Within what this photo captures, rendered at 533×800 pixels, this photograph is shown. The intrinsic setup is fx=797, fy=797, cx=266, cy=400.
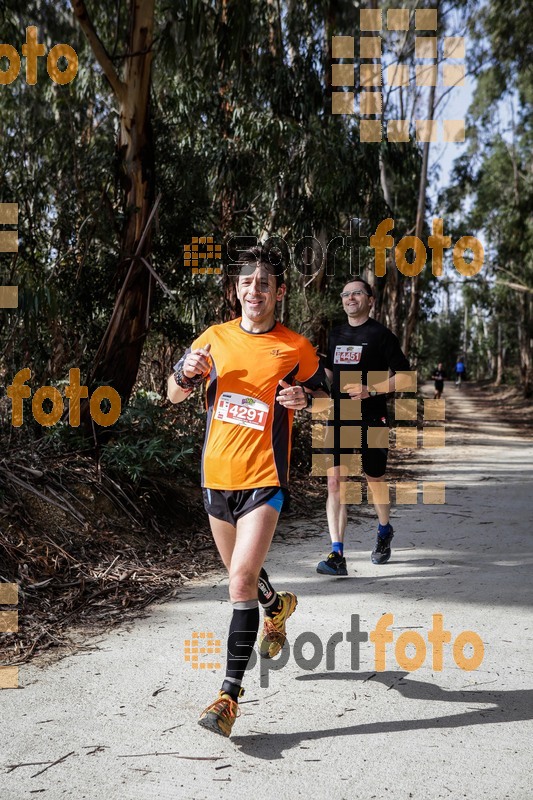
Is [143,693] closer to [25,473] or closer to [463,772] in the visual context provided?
[463,772]

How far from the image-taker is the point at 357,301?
569cm

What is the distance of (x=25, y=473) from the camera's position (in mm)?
6156

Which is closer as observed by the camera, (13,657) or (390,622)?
(13,657)

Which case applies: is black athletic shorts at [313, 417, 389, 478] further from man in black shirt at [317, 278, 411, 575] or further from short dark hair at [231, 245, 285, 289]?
short dark hair at [231, 245, 285, 289]

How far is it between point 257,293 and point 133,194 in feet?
15.8

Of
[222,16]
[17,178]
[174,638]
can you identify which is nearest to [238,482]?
[174,638]

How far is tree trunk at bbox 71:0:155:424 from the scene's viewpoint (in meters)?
7.69

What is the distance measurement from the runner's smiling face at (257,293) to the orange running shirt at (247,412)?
96 mm

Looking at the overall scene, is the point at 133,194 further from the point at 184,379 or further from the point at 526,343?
the point at 526,343

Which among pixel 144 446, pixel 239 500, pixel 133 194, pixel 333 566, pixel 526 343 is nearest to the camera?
pixel 239 500

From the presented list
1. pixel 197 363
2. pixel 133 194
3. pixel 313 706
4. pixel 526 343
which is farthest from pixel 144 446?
pixel 526 343

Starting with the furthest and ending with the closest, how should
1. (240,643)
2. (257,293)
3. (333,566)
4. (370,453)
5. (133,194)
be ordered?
(133,194), (370,453), (333,566), (257,293), (240,643)

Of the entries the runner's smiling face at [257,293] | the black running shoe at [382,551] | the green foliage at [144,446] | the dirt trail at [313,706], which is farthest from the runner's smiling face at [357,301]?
the runner's smiling face at [257,293]

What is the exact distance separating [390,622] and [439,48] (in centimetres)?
2025
